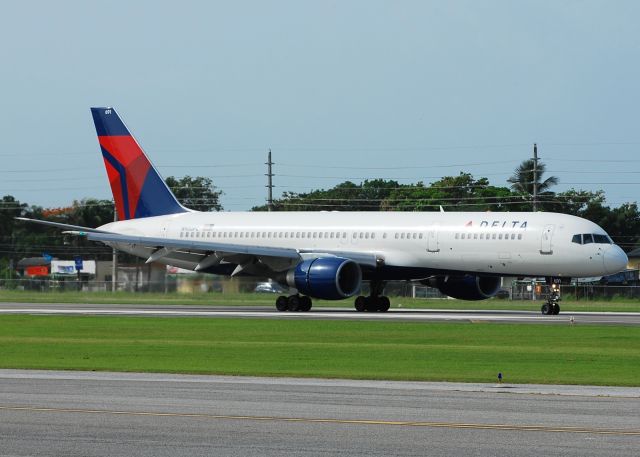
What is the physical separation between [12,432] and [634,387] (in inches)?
447

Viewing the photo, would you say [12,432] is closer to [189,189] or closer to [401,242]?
[401,242]

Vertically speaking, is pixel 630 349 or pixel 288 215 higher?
pixel 288 215

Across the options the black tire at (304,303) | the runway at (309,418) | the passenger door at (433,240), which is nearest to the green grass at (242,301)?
the black tire at (304,303)

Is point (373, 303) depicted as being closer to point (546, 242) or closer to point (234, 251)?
point (234, 251)

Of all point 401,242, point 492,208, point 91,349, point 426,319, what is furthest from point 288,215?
point 492,208

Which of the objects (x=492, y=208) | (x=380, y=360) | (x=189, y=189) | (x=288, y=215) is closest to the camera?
(x=380, y=360)

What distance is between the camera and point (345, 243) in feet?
188

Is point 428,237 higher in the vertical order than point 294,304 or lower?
higher

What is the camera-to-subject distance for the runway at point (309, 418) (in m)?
14.6

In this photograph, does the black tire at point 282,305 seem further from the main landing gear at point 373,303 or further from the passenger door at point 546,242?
the passenger door at point 546,242

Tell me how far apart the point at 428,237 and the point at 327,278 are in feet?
15.4

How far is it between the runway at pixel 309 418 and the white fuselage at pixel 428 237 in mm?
29179

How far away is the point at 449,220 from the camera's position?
5412cm

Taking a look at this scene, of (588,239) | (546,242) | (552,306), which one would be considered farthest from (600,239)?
(552,306)
